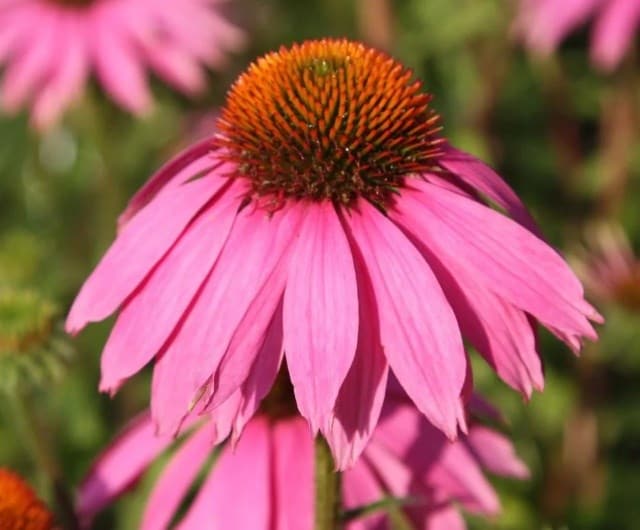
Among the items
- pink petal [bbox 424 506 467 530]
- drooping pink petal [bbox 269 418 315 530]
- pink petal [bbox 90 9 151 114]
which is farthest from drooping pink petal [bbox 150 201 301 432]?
pink petal [bbox 90 9 151 114]

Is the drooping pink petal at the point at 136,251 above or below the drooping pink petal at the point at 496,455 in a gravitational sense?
above

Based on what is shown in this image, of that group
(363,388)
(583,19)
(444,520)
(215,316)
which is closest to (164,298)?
(215,316)

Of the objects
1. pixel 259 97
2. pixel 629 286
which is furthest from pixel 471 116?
pixel 259 97

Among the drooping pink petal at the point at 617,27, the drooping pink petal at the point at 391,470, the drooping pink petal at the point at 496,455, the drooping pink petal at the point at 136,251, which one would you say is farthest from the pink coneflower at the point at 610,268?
the drooping pink petal at the point at 136,251

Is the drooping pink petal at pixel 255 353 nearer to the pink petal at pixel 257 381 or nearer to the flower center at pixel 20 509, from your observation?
the pink petal at pixel 257 381

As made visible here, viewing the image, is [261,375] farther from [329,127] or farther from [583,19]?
[583,19]

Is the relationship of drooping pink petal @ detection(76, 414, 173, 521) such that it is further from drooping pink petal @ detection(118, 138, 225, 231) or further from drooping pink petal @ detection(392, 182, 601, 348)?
drooping pink petal @ detection(392, 182, 601, 348)
